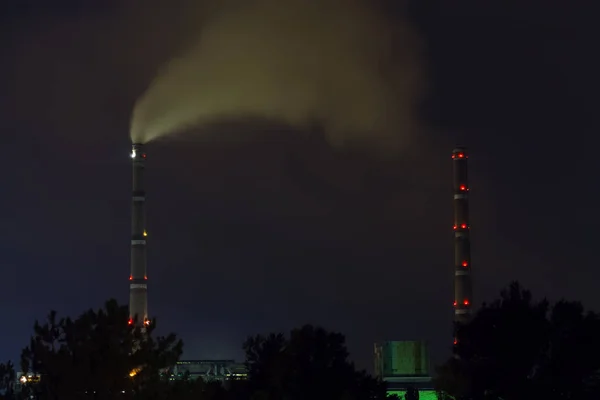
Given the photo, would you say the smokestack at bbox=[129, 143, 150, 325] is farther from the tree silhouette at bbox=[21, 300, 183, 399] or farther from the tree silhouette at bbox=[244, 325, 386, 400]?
the tree silhouette at bbox=[21, 300, 183, 399]

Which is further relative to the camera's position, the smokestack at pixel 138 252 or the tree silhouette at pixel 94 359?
the smokestack at pixel 138 252

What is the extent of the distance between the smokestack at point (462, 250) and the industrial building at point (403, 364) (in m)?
4.37

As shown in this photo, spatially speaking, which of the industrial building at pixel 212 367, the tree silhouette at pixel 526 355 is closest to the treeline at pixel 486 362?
the tree silhouette at pixel 526 355

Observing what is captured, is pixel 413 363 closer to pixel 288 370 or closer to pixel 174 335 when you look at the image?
pixel 288 370

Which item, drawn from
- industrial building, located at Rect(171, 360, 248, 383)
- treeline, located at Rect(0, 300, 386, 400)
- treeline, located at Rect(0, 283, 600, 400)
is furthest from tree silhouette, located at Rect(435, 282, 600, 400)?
industrial building, located at Rect(171, 360, 248, 383)

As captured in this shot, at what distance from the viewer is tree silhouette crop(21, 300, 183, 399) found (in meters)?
18.8

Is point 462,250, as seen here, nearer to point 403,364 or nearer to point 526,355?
point 403,364

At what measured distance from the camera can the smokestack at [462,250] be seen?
258 ft

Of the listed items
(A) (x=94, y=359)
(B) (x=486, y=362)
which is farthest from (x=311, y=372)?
(A) (x=94, y=359)

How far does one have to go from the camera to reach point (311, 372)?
1284 inches

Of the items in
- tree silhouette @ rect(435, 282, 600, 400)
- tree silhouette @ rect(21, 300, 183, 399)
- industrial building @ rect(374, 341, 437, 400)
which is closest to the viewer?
tree silhouette @ rect(21, 300, 183, 399)

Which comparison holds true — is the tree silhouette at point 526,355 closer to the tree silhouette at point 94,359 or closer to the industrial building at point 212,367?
the tree silhouette at point 94,359

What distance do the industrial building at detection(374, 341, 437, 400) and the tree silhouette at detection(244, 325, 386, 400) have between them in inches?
1622

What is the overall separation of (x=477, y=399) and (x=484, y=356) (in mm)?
1227
